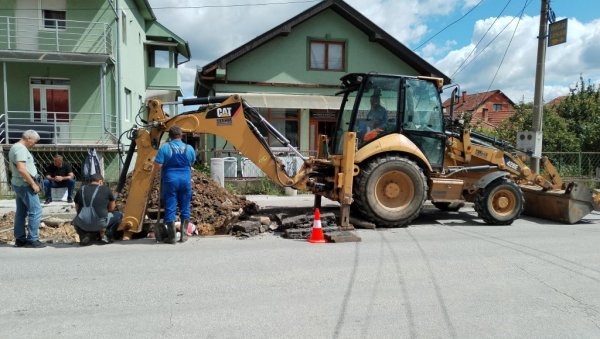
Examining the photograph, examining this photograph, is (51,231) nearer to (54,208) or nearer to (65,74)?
(54,208)

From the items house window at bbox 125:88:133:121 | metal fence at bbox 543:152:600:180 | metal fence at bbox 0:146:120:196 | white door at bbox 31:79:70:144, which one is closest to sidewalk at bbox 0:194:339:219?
metal fence at bbox 0:146:120:196

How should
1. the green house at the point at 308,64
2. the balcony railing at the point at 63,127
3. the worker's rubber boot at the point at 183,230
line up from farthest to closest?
the green house at the point at 308,64 → the balcony railing at the point at 63,127 → the worker's rubber boot at the point at 183,230

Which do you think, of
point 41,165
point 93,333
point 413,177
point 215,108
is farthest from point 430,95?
point 41,165

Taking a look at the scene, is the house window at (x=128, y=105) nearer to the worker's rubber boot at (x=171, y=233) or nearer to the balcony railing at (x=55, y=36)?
the balcony railing at (x=55, y=36)

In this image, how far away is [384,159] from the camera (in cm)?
840

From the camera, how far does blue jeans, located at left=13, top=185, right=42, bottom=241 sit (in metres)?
6.84

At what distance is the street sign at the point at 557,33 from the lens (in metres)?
12.0

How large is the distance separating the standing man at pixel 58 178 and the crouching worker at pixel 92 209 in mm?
6021

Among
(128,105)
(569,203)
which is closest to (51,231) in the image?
(569,203)

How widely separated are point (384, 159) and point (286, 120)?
11873mm

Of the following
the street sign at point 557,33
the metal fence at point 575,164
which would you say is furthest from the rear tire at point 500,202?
the metal fence at point 575,164

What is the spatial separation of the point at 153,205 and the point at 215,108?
261 centimetres

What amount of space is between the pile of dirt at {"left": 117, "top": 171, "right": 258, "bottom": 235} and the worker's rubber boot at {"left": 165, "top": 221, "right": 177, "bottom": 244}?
32.7 inches

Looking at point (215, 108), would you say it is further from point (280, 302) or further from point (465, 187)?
point (465, 187)
